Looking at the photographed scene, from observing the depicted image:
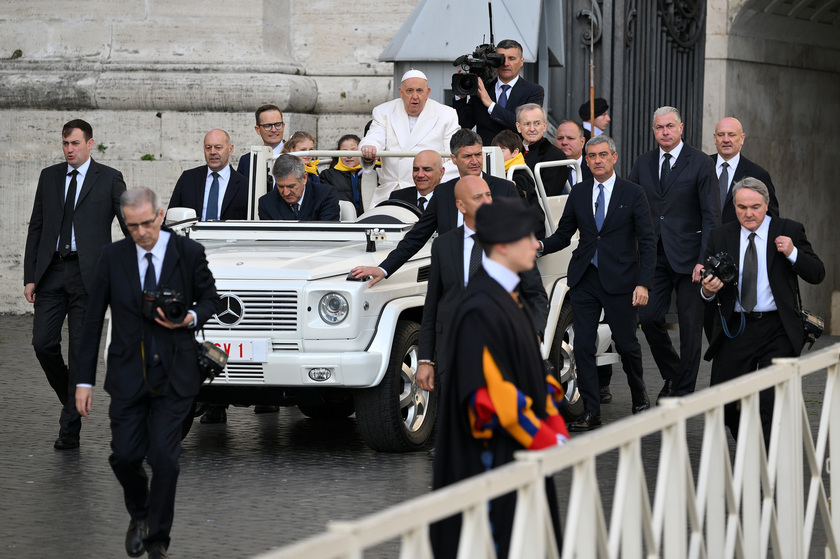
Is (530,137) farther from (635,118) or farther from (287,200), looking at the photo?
(635,118)

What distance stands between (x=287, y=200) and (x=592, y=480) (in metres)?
6.09

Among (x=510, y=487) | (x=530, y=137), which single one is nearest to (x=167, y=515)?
(x=510, y=487)

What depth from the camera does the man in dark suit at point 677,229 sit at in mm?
9953

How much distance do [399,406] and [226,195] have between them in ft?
8.49

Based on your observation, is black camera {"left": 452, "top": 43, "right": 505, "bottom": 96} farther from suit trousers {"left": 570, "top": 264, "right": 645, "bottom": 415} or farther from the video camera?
suit trousers {"left": 570, "top": 264, "right": 645, "bottom": 415}

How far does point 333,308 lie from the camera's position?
27.6ft

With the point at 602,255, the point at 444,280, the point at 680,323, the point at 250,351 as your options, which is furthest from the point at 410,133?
the point at 444,280

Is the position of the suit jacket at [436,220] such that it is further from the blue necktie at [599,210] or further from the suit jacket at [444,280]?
the blue necktie at [599,210]

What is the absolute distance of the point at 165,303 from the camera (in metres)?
6.29

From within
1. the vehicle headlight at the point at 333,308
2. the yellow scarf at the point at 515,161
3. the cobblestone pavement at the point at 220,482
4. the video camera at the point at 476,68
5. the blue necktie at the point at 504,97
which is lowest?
the cobblestone pavement at the point at 220,482

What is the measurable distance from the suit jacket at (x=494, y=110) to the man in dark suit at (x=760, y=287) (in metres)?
3.49

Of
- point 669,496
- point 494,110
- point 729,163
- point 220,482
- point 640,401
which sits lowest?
point 220,482

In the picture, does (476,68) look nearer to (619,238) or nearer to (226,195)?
(226,195)

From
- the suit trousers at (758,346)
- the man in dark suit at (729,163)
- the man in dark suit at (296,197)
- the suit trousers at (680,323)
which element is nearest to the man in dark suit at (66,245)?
the man in dark suit at (296,197)
